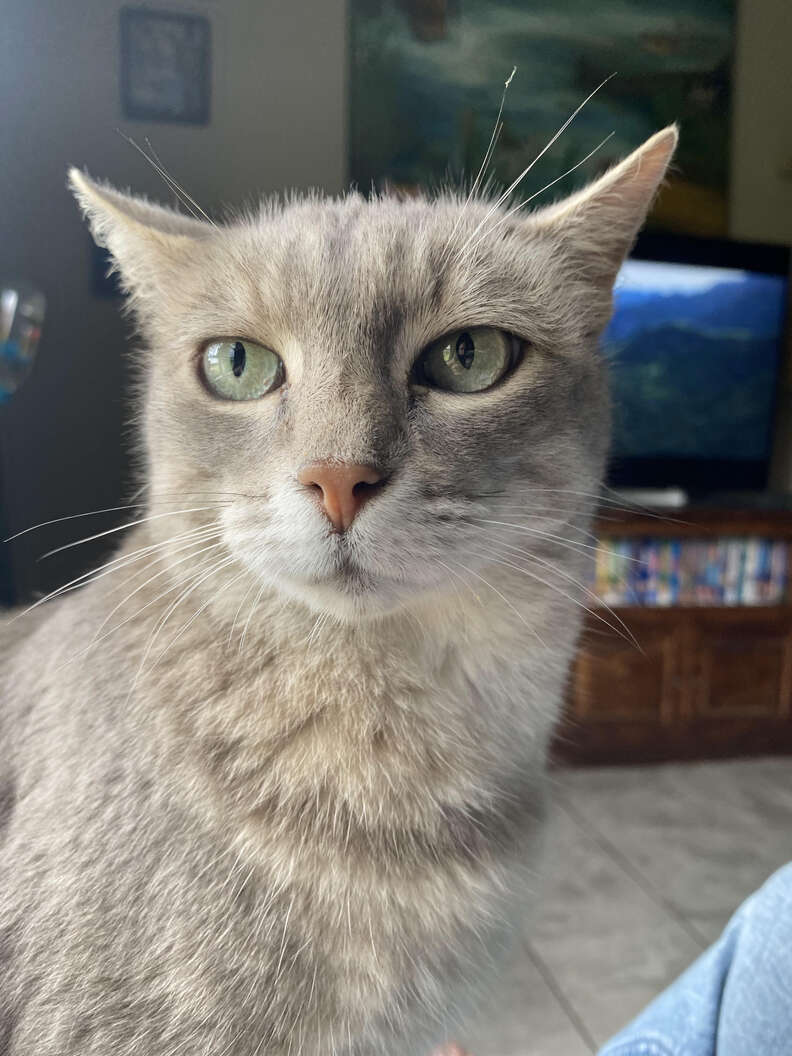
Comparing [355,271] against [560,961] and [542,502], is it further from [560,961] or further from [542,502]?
[560,961]

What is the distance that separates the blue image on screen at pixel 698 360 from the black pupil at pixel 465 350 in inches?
73.6

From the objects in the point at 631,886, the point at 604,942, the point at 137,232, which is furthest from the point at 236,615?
the point at 631,886

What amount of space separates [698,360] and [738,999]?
2.18 m

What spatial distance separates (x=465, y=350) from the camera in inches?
Result: 21.3

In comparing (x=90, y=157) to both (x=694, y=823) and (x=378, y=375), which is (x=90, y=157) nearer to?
(x=378, y=375)

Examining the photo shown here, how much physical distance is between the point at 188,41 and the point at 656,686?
2101mm

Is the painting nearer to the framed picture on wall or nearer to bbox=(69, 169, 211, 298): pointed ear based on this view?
the framed picture on wall

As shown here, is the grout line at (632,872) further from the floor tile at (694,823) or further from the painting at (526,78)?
the painting at (526,78)

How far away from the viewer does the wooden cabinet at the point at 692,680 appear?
2277 mm

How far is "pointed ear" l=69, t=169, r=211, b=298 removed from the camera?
56 cm

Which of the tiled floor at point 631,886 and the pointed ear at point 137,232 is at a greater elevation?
the pointed ear at point 137,232

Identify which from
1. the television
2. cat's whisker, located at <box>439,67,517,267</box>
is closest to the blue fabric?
cat's whisker, located at <box>439,67,517,267</box>

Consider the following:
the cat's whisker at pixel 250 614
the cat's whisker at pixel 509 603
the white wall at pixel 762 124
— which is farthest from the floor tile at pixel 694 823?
the white wall at pixel 762 124

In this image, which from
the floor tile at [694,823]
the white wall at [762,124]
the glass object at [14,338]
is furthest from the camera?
the white wall at [762,124]
